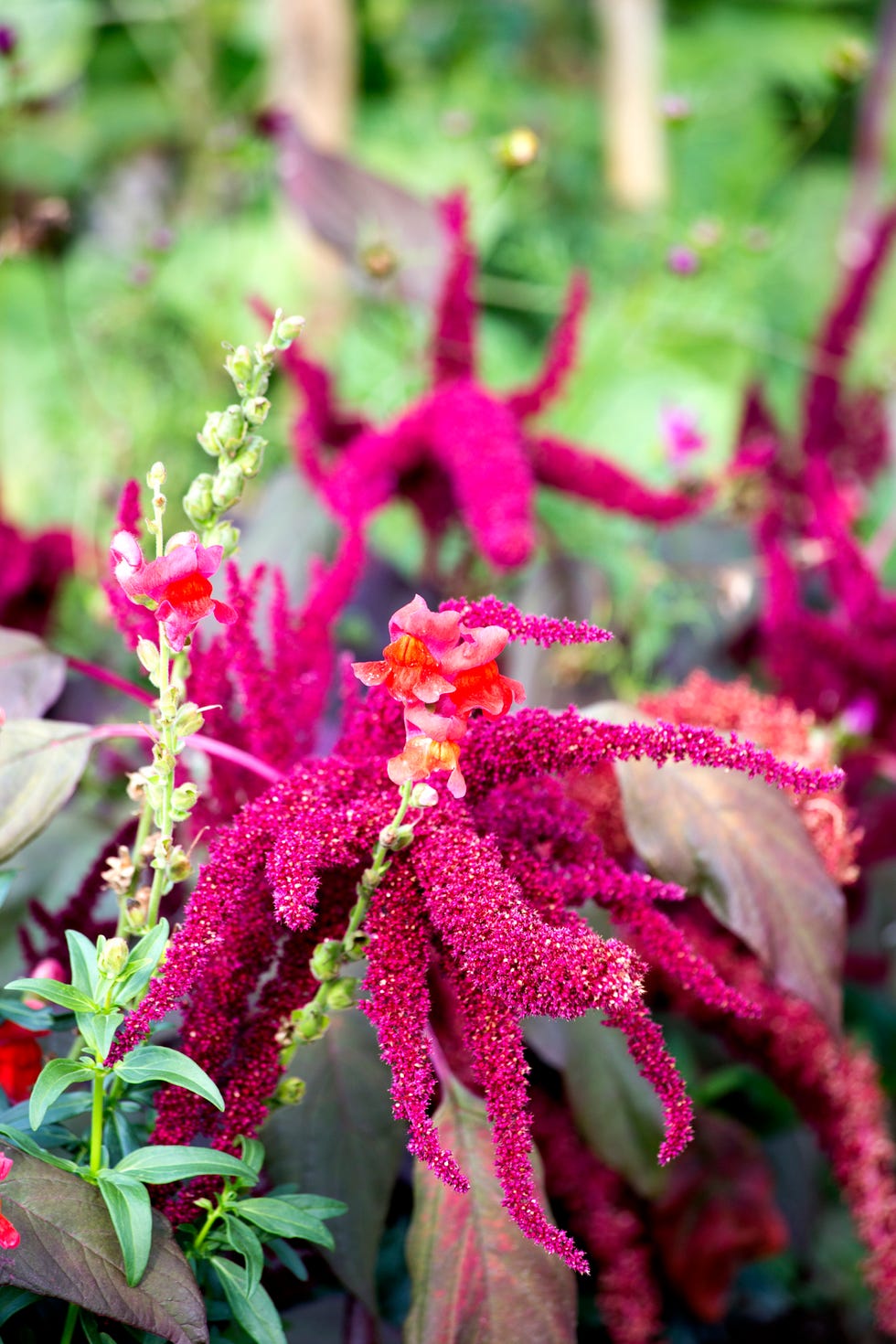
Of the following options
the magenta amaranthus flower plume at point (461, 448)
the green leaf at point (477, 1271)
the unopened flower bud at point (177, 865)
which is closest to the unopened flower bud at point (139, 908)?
the unopened flower bud at point (177, 865)

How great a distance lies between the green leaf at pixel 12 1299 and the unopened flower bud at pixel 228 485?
211 millimetres

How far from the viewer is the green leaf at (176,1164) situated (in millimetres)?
308

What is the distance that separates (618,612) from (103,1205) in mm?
587

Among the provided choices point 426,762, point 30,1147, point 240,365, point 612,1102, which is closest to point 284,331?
point 240,365

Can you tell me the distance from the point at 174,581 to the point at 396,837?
86 millimetres

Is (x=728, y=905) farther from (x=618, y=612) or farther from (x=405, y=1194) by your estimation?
(x=618, y=612)

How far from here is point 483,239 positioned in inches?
52.1

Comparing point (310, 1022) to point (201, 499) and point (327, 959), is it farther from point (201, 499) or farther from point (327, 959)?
point (201, 499)

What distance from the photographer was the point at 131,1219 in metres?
0.30

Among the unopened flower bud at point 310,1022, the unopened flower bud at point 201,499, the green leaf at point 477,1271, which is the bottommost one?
the green leaf at point 477,1271

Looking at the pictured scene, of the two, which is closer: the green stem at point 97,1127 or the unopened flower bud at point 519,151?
the green stem at point 97,1127

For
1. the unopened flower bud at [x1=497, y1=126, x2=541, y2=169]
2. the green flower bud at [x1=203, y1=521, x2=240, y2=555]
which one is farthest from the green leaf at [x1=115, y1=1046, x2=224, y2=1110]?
the unopened flower bud at [x1=497, y1=126, x2=541, y2=169]

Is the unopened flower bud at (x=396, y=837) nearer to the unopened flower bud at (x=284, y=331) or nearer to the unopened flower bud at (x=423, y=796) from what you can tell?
the unopened flower bud at (x=423, y=796)

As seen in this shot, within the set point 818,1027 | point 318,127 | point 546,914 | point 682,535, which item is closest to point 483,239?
point 318,127
